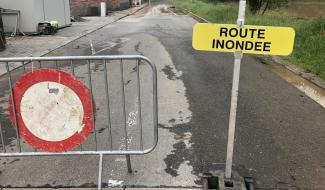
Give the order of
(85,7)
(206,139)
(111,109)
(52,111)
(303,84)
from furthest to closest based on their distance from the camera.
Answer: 1. (85,7)
2. (303,84)
3. (111,109)
4. (206,139)
5. (52,111)

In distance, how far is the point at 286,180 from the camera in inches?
159

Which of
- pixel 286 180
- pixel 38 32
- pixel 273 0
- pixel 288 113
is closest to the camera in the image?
pixel 286 180

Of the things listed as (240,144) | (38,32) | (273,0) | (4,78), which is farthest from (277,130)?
(273,0)

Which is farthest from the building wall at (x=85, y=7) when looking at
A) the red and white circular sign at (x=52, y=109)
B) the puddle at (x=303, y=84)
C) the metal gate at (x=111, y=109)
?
the red and white circular sign at (x=52, y=109)

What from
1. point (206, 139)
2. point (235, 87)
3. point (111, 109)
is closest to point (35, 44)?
point (111, 109)

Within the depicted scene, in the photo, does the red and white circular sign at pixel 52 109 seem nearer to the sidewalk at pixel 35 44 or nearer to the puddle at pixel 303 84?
the puddle at pixel 303 84

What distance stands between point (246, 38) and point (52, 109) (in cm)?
204

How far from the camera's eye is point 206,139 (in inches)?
203

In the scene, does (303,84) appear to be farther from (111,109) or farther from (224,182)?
(224,182)

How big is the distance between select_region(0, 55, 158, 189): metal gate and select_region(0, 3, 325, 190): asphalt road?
0.05 metres

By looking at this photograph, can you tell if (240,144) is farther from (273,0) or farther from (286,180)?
(273,0)

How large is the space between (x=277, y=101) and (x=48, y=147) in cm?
462

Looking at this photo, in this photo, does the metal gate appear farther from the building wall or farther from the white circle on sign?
the building wall

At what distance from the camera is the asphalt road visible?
4.07 meters
